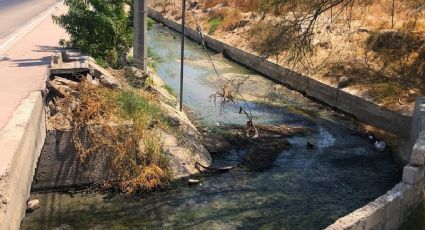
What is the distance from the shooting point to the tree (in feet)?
43.0

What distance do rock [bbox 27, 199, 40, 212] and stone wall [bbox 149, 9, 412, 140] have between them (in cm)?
775

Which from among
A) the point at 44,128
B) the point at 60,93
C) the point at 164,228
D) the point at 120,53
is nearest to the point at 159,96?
the point at 120,53

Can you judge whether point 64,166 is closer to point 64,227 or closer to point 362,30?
point 64,227

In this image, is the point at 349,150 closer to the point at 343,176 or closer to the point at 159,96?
the point at 343,176

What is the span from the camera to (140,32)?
1314 cm

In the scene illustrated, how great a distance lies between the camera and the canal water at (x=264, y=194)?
8422mm

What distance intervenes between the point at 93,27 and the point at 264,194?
6.83 meters

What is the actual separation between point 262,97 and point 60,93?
8.19 m

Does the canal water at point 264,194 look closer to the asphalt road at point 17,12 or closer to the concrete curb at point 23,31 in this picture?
the concrete curb at point 23,31

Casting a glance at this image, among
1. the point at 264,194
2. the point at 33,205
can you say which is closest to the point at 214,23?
the point at 264,194

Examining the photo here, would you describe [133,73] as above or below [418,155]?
below

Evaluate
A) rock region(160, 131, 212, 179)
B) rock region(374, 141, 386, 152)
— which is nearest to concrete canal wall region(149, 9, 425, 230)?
rock region(374, 141, 386, 152)

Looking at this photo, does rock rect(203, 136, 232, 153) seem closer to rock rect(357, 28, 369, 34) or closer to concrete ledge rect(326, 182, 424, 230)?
concrete ledge rect(326, 182, 424, 230)

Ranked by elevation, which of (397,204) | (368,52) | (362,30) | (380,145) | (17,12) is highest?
(362,30)
